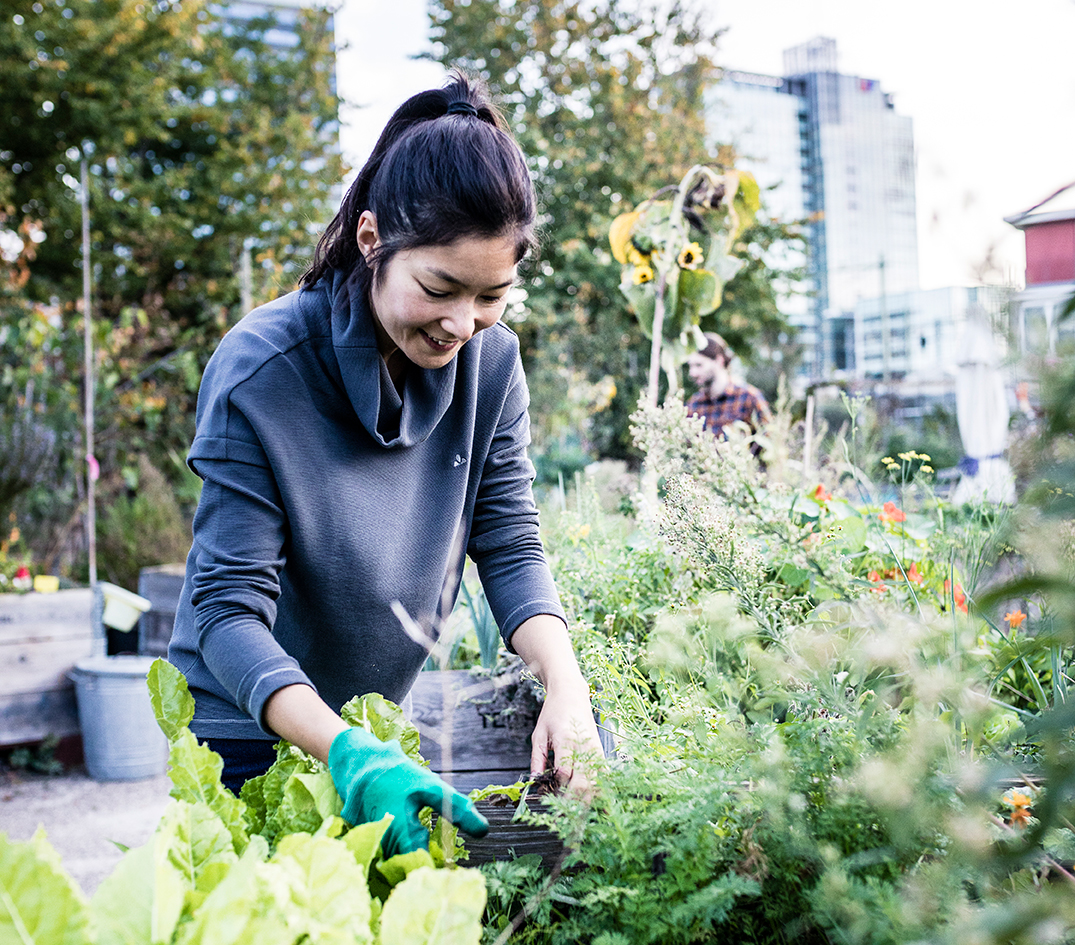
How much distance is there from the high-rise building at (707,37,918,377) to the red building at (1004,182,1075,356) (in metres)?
0.10

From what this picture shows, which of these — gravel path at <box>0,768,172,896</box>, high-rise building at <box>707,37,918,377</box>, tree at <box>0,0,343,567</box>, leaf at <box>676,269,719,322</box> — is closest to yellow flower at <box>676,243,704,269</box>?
leaf at <box>676,269,719,322</box>

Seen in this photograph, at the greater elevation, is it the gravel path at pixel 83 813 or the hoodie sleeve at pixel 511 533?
the hoodie sleeve at pixel 511 533

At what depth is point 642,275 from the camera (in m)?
2.92

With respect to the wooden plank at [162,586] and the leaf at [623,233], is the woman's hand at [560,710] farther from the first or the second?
the wooden plank at [162,586]

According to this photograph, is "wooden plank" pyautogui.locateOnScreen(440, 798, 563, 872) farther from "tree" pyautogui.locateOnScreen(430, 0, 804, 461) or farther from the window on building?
"tree" pyautogui.locateOnScreen(430, 0, 804, 461)

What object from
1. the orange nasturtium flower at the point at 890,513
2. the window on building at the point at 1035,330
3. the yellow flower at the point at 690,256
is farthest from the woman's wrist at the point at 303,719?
the yellow flower at the point at 690,256

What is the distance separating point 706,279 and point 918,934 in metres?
2.52

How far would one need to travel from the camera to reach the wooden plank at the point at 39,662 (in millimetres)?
4188

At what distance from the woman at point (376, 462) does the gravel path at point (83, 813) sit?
2.36m

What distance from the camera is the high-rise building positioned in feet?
3.04

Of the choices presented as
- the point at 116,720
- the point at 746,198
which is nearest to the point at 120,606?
the point at 116,720

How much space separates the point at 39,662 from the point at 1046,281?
181 inches

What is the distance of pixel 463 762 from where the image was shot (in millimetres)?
1670

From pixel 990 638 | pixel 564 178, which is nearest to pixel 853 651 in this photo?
→ pixel 990 638
